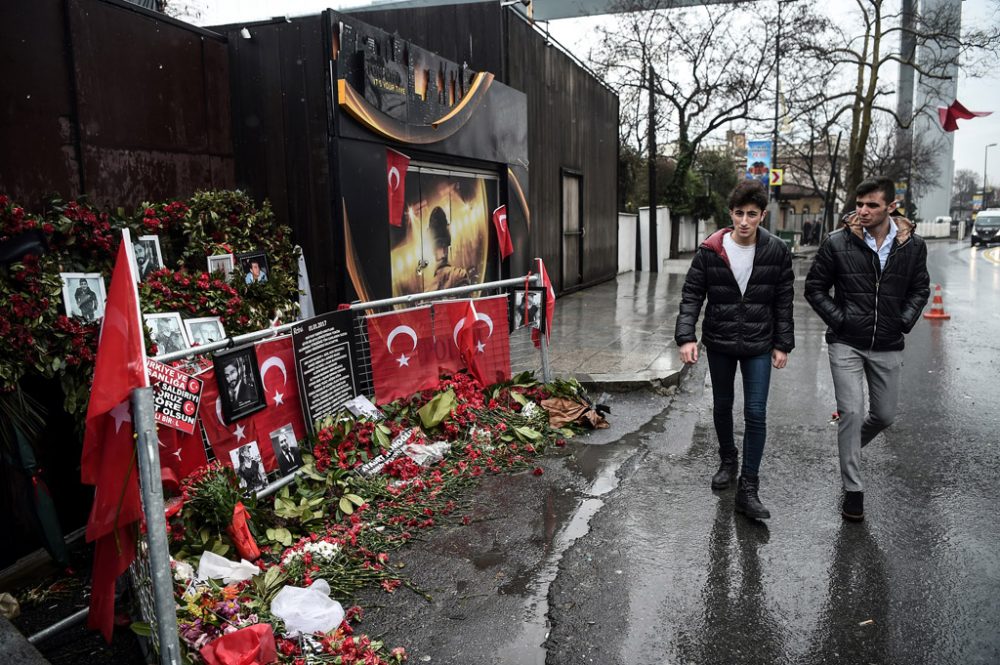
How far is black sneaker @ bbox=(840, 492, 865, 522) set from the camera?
4383 mm

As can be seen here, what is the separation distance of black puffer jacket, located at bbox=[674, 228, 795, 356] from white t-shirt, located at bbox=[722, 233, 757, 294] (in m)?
0.02

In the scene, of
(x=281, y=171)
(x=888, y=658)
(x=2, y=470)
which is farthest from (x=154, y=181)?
(x=888, y=658)

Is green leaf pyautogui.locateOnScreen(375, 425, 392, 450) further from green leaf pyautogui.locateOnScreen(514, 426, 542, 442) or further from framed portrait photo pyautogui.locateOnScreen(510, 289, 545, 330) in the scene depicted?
framed portrait photo pyautogui.locateOnScreen(510, 289, 545, 330)

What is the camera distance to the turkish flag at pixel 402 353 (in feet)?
18.3

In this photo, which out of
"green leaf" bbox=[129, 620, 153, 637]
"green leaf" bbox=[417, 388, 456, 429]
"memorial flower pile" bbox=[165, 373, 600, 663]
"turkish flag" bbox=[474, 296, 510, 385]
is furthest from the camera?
"turkish flag" bbox=[474, 296, 510, 385]

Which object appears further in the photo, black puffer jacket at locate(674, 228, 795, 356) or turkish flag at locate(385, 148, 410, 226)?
turkish flag at locate(385, 148, 410, 226)

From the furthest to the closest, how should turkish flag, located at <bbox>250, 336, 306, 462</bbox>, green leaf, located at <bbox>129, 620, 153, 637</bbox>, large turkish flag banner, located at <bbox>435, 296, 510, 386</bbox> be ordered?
large turkish flag banner, located at <bbox>435, 296, 510, 386</bbox>
turkish flag, located at <bbox>250, 336, 306, 462</bbox>
green leaf, located at <bbox>129, 620, 153, 637</bbox>

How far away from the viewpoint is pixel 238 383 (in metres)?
4.27

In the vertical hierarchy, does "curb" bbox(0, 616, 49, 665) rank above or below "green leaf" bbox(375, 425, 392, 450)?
above

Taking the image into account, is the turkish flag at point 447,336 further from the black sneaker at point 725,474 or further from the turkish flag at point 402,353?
the black sneaker at point 725,474

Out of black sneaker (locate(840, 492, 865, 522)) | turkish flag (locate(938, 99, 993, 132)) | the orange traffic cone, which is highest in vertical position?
turkish flag (locate(938, 99, 993, 132))

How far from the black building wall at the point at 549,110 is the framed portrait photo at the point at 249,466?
28.0 feet

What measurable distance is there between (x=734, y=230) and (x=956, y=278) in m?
20.2

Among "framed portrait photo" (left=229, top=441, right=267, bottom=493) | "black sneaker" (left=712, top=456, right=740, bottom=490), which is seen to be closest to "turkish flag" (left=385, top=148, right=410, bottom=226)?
"framed portrait photo" (left=229, top=441, right=267, bottom=493)
